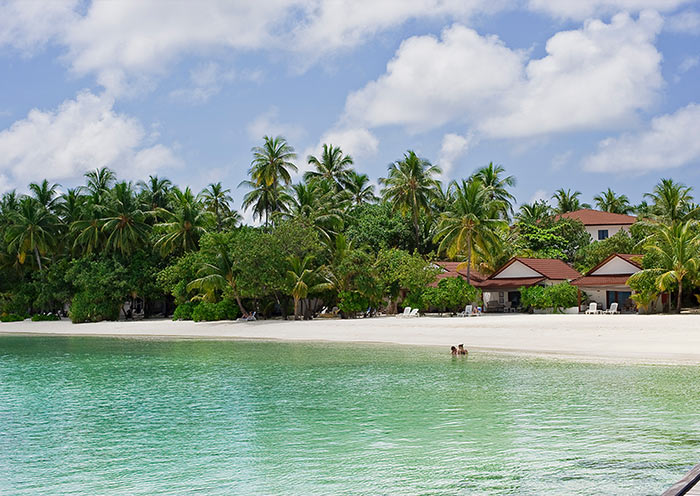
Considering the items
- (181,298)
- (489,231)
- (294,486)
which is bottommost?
(294,486)

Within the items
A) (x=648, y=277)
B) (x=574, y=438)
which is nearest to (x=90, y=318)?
(x=648, y=277)

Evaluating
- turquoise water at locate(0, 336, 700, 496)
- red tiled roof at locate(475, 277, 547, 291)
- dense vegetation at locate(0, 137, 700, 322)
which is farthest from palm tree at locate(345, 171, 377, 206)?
turquoise water at locate(0, 336, 700, 496)

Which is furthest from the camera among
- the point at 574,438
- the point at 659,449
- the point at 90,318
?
the point at 90,318

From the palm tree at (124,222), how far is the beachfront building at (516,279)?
2255 centimetres

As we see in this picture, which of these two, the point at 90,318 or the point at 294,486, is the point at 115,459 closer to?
the point at 294,486

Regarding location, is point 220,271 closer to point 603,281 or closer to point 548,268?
point 548,268

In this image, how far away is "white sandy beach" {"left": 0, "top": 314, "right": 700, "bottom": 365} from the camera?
23797mm

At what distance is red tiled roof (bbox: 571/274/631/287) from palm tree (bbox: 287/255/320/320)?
15129mm

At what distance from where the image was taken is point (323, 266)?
4144 centimetres

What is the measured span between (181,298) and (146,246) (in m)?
6.38

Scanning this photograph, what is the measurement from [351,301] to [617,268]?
15.3 m

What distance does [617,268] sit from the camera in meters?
41.4

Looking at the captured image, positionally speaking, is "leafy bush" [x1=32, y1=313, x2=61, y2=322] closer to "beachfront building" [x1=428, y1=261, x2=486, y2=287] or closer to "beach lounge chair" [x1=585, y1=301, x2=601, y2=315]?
"beachfront building" [x1=428, y1=261, x2=486, y2=287]

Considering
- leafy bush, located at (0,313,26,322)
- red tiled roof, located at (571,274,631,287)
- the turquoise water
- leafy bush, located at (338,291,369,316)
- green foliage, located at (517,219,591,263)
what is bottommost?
the turquoise water
